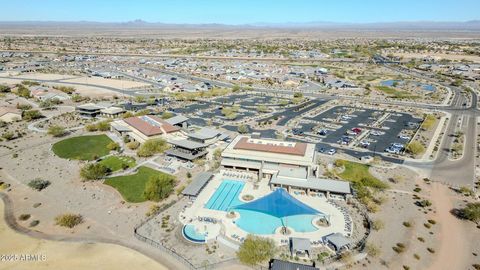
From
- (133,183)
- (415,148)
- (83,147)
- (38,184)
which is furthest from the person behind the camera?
(83,147)

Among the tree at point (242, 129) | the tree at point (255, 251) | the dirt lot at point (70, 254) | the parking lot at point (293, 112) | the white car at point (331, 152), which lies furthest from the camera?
the parking lot at point (293, 112)

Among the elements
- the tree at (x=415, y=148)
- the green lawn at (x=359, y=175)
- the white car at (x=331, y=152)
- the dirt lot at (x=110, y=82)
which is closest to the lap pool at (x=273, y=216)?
the green lawn at (x=359, y=175)

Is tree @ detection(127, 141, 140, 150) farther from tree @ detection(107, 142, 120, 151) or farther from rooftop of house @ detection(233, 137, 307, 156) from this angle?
rooftop of house @ detection(233, 137, 307, 156)

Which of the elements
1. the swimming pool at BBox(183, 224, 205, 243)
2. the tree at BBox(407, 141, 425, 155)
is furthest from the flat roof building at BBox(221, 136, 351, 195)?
the tree at BBox(407, 141, 425, 155)

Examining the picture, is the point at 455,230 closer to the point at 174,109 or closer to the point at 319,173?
the point at 319,173

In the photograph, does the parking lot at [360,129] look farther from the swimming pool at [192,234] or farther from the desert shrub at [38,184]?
the desert shrub at [38,184]

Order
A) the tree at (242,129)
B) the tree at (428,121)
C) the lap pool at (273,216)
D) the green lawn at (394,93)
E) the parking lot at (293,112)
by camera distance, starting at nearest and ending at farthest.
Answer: the lap pool at (273,216)
the tree at (242,129)
the tree at (428,121)
the parking lot at (293,112)
the green lawn at (394,93)

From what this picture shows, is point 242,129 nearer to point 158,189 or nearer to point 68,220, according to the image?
point 158,189

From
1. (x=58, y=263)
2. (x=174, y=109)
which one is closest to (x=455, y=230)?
(x=58, y=263)

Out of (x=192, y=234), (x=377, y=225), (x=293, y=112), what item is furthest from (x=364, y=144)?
(x=192, y=234)
